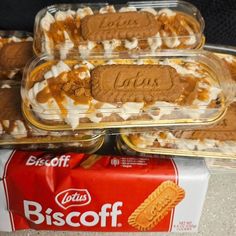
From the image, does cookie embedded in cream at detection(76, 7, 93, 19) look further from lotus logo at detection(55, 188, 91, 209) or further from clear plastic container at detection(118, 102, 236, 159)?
lotus logo at detection(55, 188, 91, 209)

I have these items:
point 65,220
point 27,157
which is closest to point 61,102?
point 27,157

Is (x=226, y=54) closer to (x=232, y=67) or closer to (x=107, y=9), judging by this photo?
(x=232, y=67)

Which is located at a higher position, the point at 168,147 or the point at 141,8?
the point at 141,8

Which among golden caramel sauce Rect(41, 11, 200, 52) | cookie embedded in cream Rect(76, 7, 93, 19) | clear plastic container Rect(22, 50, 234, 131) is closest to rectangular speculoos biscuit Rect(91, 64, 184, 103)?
clear plastic container Rect(22, 50, 234, 131)

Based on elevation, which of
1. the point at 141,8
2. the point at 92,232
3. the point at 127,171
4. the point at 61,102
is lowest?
the point at 92,232

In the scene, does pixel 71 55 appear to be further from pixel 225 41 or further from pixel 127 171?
pixel 225 41

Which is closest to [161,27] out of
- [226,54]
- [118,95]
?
[226,54]

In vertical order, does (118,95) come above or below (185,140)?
above
